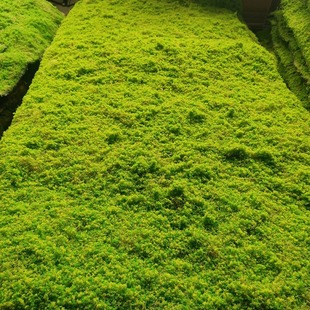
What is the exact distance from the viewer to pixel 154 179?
2.98 meters

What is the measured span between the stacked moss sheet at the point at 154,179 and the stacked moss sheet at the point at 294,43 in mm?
318

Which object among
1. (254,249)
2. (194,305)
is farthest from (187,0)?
(194,305)

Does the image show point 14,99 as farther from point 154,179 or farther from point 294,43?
point 294,43

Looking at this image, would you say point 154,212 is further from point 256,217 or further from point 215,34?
point 215,34

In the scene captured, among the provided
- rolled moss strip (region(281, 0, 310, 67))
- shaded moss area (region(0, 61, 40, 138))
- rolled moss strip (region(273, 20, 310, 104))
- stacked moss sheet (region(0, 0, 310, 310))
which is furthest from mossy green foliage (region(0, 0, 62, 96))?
rolled moss strip (region(281, 0, 310, 67))

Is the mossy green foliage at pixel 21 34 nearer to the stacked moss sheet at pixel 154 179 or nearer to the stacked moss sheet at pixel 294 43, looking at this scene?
the stacked moss sheet at pixel 154 179

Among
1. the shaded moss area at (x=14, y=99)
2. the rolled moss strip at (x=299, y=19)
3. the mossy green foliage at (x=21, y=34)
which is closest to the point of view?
the shaded moss area at (x=14, y=99)

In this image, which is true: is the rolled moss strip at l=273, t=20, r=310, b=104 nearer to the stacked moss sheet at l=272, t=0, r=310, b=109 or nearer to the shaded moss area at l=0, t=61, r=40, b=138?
the stacked moss sheet at l=272, t=0, r=310, b=109

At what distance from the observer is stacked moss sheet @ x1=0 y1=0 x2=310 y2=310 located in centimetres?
238

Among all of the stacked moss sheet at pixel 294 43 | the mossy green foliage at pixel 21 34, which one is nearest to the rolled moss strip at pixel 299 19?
the stacked moss sheet at pixel 294 43

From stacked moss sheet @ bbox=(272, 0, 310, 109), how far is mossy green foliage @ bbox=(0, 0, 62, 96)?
2812mm

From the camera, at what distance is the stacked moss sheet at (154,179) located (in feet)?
7.80

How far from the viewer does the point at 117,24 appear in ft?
14.8

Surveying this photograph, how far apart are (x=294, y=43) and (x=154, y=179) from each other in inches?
107
